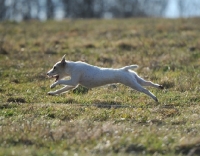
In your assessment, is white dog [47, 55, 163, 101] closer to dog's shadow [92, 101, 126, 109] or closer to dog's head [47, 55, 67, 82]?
dog's head [47, 55, 67, 82]

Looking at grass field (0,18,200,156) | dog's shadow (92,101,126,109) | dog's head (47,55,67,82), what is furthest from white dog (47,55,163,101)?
dog's shadow (92,101,126,109)

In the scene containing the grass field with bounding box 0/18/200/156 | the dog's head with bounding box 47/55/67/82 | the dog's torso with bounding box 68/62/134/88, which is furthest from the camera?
the dog's head with bounding box 47/55/67/82

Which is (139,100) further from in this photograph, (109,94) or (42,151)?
(42,151)

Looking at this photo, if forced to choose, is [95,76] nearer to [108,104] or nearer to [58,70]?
[108,104]

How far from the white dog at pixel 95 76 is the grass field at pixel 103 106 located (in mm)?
336

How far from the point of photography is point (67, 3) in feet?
238

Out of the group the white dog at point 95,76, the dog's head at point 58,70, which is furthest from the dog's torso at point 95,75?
the dog's head at point 58,70

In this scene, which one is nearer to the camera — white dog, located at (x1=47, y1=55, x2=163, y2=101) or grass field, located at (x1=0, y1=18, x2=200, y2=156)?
grass field, located at (x1=0, y1=18, x2=200, y2=156)

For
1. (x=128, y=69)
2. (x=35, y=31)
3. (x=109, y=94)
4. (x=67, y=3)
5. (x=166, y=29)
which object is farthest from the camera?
(x=67, y=3)

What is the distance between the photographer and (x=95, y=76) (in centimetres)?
1143

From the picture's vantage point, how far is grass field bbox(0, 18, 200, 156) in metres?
7.84

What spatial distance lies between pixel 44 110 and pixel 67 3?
2498 inches

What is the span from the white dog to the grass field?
0.34m

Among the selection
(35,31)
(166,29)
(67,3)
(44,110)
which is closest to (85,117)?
(44,110)
